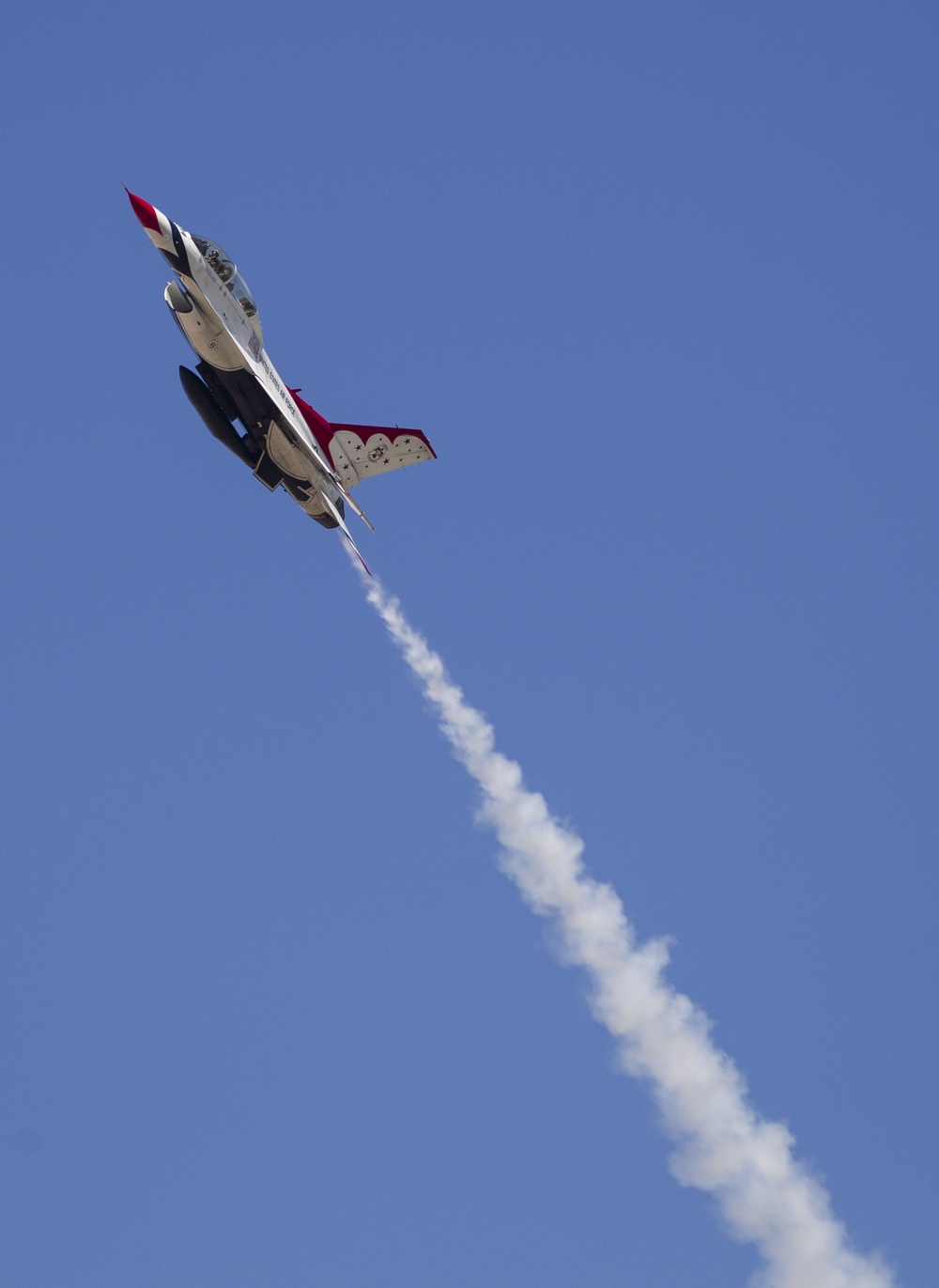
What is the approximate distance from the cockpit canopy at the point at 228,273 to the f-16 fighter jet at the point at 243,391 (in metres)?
0.02

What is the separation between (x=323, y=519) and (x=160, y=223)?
994cm

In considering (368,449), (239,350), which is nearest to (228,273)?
(239,350)

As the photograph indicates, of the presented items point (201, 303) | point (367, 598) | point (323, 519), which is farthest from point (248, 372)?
point (367, 598)

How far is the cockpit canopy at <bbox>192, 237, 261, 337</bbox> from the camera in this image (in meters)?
46.4

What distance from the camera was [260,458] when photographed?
49281 millimetres

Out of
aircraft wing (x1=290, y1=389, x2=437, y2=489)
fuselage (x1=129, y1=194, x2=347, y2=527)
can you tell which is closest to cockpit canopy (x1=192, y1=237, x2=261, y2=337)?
fuselage (x1=129, y1=194, x2=347, y2=527)

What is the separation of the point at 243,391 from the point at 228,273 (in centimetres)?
307

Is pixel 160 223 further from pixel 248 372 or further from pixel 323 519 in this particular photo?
pixel 323 519

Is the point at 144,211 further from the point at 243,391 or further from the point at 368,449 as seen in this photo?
the point at 368,449

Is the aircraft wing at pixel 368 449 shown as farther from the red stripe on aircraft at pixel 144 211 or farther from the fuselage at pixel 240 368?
the red stripe on aircraft at pixel 144 211

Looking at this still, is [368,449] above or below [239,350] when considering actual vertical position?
above

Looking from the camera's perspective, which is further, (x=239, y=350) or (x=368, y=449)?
(x=368, y=449)

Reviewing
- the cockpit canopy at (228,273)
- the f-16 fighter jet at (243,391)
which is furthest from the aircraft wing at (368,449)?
the cockpit canopy at (228,273)

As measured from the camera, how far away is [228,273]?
4691 cm
